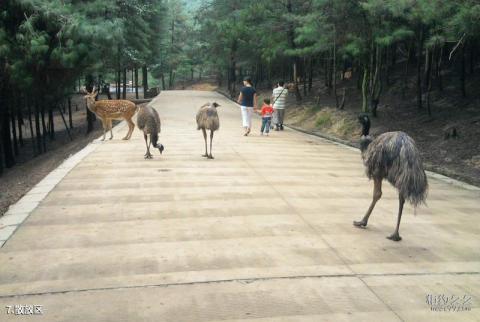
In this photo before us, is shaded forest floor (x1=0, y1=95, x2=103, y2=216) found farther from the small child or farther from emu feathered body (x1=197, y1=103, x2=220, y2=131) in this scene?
emu feathered body (x1=197, y1=103, x2=220, y2=131)

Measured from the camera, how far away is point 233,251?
544 cm

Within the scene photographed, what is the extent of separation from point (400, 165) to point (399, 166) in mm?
21

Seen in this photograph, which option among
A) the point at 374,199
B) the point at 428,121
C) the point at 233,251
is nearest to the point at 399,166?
the point at 374,199

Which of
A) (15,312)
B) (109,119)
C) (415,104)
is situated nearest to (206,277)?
(15,312)

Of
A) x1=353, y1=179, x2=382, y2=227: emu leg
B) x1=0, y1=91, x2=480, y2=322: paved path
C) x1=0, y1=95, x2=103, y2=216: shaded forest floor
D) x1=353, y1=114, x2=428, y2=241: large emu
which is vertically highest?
x1=353, y1=114, x2=428, y2=241: large emu

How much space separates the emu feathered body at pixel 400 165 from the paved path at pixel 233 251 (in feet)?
2.25

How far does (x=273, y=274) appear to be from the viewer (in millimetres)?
4836

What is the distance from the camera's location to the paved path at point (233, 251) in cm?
420

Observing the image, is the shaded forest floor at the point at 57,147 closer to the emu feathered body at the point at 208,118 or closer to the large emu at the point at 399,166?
the emu feathered body at the point at 208,118

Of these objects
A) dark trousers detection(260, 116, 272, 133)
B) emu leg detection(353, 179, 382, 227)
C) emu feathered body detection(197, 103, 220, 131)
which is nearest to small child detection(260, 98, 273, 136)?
dark trousers detection(260, 116, 272, 133)

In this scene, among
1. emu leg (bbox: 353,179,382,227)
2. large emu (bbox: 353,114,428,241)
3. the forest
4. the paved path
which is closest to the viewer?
the paved path

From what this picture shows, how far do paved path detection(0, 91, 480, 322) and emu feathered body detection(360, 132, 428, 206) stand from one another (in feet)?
2.25

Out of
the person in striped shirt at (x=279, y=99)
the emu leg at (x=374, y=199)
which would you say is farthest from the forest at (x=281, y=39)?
the emu leg at (x=374, y=199)

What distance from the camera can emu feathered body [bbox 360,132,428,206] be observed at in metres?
5.69
